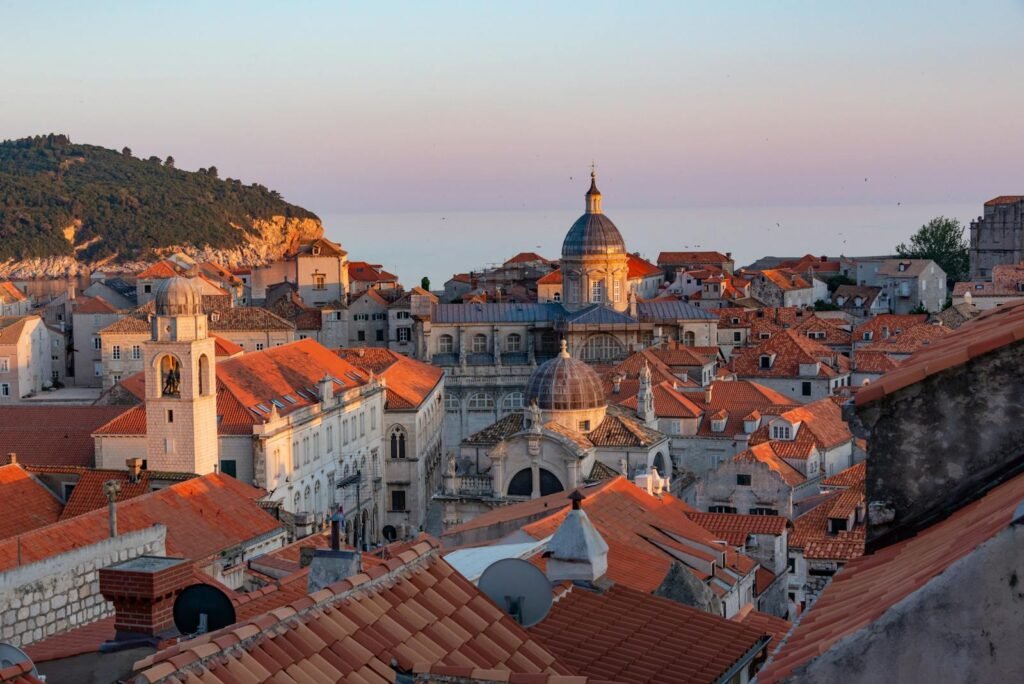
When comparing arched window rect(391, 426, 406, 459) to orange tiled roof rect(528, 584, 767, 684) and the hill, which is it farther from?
the hill

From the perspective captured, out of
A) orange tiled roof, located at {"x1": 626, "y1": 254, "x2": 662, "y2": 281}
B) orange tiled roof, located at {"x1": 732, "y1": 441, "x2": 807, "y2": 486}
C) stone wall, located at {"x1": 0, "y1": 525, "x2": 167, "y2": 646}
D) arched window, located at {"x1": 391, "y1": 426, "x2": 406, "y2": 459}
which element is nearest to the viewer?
stone wall, located at {"x1": 0, "y1": 525, "x2": 167, "y2": 646}

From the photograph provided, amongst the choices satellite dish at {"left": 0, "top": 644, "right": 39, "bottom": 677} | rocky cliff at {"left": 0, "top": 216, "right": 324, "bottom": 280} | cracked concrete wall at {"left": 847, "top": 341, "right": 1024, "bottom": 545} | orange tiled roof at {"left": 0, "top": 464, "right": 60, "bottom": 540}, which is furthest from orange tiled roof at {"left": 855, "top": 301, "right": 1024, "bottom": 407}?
rocky cliff at {"left": 0, "top": 216, "right": 324, "bottom": 280}

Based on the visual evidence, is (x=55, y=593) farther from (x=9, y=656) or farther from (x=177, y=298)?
(x=177, y=298)

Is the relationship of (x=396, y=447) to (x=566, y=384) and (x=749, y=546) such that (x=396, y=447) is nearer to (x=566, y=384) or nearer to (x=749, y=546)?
(x=566, y=384)

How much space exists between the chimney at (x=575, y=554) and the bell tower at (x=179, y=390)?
87.0ft

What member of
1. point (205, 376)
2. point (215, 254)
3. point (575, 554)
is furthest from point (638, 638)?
point (215, 254)

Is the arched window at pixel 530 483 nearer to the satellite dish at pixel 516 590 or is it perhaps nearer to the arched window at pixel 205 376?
the arched window at pixel 205 376

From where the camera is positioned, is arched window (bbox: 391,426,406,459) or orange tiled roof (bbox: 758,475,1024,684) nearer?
orange tiled roof (bbox: 758,475,1024,684)

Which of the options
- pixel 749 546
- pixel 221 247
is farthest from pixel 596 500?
pixel 221 247

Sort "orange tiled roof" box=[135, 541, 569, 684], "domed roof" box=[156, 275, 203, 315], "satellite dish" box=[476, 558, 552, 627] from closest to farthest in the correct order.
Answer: "orange tiled roof" box=[135, 541, 569, 684] → "satellite dish" box=[476, 558, 552, 627] → "domed roof" box=[156, 275, 203, 315]

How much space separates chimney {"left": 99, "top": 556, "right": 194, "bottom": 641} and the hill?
515 ft

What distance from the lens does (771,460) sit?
4400 cm

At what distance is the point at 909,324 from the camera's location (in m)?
80.8

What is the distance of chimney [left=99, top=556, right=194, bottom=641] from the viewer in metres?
11.3
